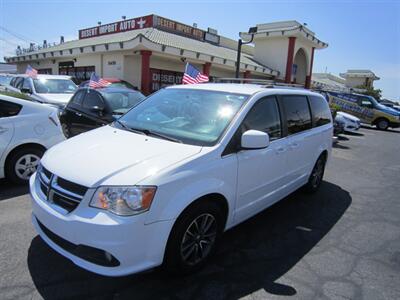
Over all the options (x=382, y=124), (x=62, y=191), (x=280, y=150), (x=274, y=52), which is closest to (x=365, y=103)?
(x=382, y=124)

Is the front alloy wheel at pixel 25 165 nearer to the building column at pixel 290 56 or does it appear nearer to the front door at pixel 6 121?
the front door at pixel 6 121

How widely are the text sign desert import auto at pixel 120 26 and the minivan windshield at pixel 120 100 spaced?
50.6 ft

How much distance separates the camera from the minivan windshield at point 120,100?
7.66 m

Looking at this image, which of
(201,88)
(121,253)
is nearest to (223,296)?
(121,253)

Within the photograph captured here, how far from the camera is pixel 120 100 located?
7992mm

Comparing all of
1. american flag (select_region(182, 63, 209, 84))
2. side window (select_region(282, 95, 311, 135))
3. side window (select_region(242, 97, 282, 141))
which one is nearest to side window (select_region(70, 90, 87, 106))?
american flag (select_region(182, 63, 209, 84))

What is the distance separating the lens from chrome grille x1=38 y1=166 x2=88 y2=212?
2539 mm

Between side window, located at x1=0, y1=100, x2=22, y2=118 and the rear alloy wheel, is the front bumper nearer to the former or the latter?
side window, located at x1=0, y1=100, x2=22, y2=118

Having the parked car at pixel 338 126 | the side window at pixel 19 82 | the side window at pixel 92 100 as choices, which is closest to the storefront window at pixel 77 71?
the side window at pixel 19 82

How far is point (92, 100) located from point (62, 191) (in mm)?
5657

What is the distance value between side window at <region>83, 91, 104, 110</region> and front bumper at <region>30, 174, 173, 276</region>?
544cm

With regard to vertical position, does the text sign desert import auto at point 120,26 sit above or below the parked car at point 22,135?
above

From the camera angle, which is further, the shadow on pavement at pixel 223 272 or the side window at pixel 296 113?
the side window at pixel 296 113

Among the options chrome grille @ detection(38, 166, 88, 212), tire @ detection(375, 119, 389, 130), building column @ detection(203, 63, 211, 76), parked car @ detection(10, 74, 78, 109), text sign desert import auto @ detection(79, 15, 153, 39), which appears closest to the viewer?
chrome grille @ detection(38, 166, 88, 212)
